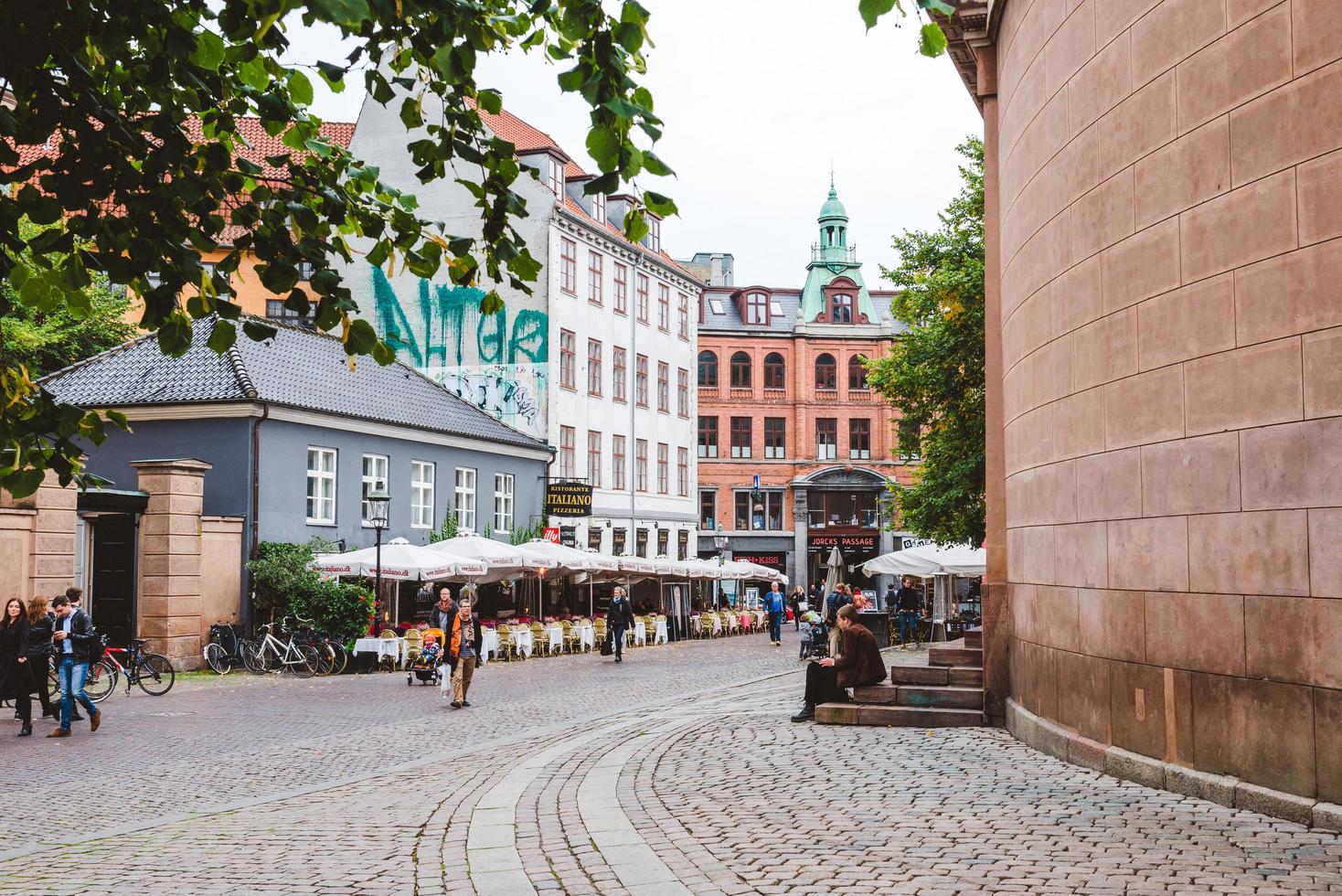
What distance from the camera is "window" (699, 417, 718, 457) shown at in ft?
230

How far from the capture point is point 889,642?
3831cm

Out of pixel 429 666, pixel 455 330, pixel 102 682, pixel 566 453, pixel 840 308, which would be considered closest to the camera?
pixel 102 682

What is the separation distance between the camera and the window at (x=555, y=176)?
46781mm

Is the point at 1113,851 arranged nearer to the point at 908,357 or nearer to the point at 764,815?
the point at 764,815

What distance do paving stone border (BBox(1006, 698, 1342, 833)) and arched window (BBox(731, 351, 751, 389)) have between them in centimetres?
5733

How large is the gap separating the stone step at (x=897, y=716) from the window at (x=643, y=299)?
37.6 m

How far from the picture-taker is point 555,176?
47.3 m

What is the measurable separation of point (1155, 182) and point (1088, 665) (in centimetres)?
393

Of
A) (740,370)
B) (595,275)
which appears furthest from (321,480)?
(740,370)

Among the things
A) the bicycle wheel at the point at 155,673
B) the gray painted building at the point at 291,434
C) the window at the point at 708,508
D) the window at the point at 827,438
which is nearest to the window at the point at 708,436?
the window at the point at 708,508

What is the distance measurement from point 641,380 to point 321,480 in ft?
73.2

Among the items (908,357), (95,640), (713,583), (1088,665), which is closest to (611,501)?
(713,583)

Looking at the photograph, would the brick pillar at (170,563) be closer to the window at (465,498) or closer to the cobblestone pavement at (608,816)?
the cobblestone pavement at (608,816)

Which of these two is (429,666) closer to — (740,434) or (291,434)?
(291,434)
